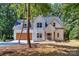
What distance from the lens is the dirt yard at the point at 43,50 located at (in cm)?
217

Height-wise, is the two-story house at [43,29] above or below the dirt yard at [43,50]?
above

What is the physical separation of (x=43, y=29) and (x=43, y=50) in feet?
0.59

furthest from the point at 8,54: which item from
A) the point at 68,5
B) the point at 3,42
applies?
the point at 68,5

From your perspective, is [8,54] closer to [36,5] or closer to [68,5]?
[36,5]

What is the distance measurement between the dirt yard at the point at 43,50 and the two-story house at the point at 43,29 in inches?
2.7

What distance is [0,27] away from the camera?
218 centimetres

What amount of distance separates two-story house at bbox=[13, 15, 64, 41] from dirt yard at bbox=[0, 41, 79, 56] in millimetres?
69

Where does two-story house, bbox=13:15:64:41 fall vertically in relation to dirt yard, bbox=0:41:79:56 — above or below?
above

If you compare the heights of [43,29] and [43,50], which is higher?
[43,29]

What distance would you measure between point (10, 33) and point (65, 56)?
20.0 inches

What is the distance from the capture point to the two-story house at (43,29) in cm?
217

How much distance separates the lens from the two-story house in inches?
85.4

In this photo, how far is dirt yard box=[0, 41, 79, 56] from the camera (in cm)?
217

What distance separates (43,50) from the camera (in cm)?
218
